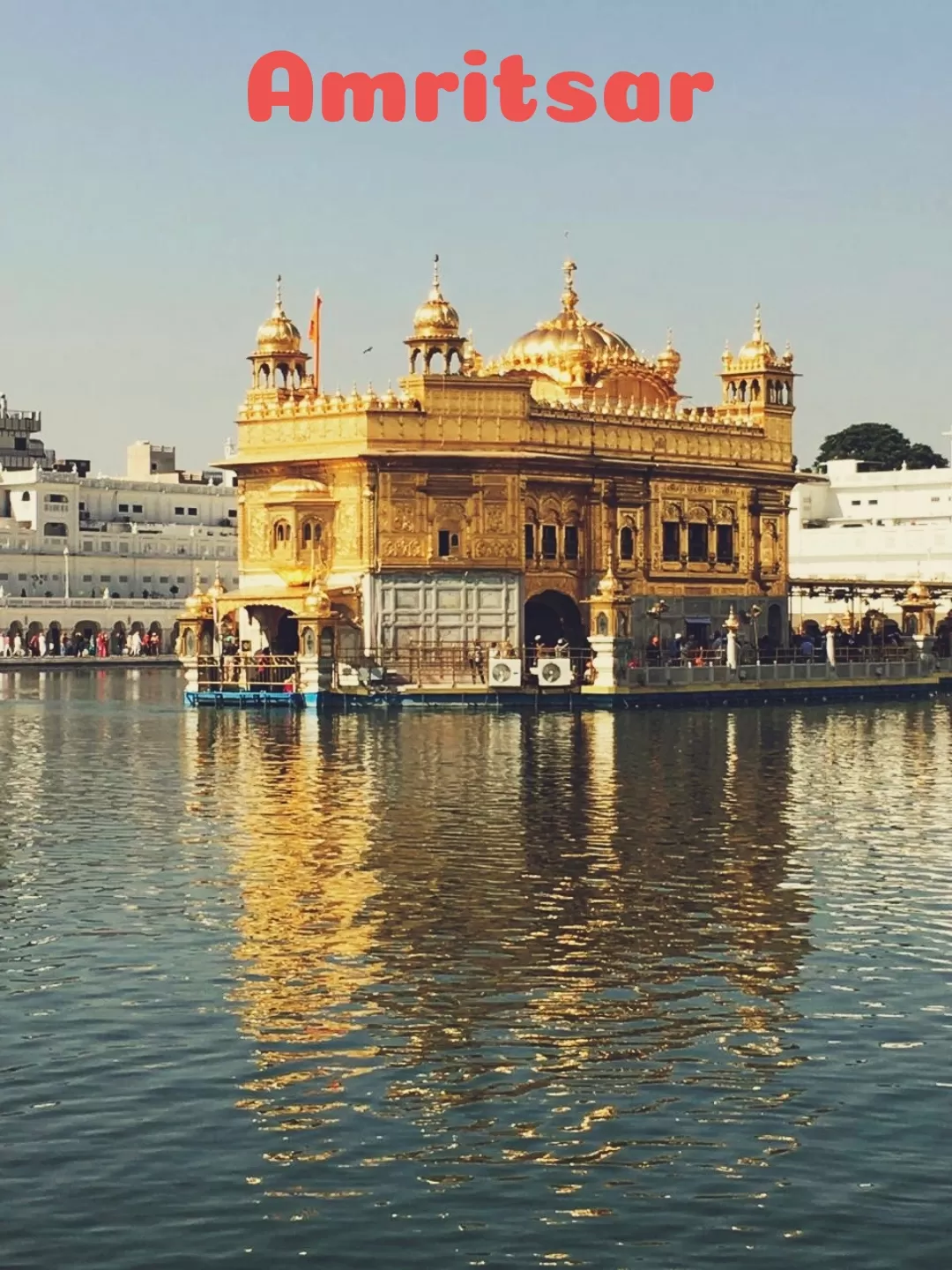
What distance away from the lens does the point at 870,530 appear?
12750cm

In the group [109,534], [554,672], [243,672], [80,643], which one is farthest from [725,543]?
[109,534]

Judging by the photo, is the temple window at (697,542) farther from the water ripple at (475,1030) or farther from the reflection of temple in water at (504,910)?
the water ripple at (475,1030)

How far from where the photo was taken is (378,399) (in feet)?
235

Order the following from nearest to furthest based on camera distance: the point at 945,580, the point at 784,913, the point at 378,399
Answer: the point at 784,913, the point at 378,399, the point at 945,580

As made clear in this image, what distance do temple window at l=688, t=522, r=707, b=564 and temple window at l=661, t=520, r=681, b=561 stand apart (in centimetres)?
71

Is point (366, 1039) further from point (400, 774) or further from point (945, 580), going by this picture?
point (945, 580)

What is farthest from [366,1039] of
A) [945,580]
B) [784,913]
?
[945,580]

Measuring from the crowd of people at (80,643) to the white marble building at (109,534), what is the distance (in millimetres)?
4383

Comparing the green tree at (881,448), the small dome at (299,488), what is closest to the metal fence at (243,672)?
the small dome at (299,488)

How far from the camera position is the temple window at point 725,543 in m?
81.9

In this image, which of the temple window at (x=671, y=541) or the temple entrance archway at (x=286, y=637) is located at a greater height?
the temple window at (x=671, y=541)

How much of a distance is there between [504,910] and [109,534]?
370ft

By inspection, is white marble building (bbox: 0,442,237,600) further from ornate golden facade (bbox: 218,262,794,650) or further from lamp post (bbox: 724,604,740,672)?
lamp post (bbox: 724,604,740,672)

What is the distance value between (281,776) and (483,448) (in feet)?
99.4
